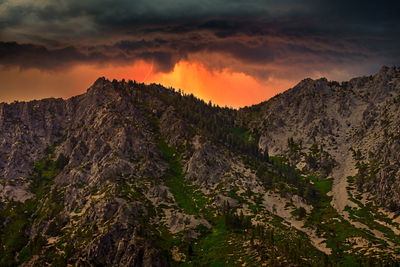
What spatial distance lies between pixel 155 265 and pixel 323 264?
87854 millimetres

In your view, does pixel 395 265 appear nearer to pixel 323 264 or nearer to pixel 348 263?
pixel 348 263

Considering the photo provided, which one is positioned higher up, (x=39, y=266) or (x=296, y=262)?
(x=296, y=262)

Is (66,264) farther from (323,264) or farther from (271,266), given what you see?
(323,264)

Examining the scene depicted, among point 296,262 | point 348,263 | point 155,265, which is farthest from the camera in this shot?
point 155,265

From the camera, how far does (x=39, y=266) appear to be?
190 m

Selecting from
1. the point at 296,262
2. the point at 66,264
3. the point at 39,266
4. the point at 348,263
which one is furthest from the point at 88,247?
the point at 348,263

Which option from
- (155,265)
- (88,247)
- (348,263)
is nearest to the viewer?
(348,263)

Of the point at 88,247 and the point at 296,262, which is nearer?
the point at 296,262

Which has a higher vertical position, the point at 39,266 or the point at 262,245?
the point at 262,245

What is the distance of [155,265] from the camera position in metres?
185

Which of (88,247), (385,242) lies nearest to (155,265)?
(88,247)

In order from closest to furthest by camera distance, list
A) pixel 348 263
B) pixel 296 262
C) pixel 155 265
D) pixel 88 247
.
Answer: pixel 296 262, pixel 348 263, pixel 155 265, pixel 88 247

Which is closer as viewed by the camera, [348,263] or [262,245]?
[348,263]

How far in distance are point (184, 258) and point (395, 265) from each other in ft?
357
